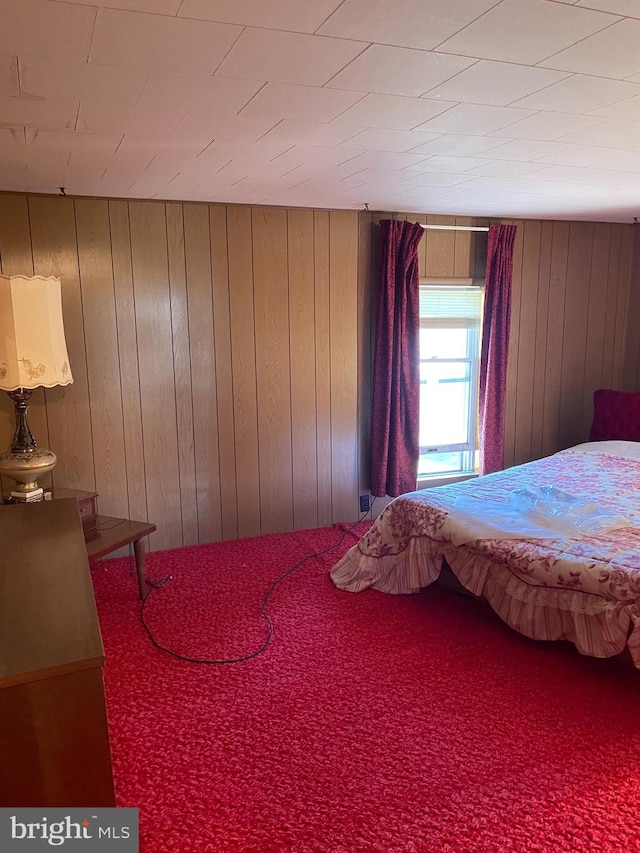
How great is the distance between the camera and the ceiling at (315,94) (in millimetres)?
1451

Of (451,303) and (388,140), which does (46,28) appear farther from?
(451,303)

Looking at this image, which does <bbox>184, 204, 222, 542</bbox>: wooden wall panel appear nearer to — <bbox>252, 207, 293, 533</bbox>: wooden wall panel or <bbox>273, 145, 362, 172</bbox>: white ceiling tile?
<bbox>252, 207, 293, 533</bbox>: wooden wall panel

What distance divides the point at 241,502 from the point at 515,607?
6.31 ft

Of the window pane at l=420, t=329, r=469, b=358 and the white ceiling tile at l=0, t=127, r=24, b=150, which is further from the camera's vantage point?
the window pane at l=420, t=329, r=469, b=358

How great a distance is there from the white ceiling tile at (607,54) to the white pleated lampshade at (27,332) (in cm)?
216

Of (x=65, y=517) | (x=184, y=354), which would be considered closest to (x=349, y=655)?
(x=65, y=517)

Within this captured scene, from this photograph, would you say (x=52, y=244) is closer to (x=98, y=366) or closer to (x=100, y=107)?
(x=98, y=366)

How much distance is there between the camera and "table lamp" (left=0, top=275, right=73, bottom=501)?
266 centimetres

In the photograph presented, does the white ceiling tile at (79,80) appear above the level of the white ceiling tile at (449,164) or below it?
below

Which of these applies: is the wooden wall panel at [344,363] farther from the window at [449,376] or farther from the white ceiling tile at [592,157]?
the white ceiling tile at [592,157]

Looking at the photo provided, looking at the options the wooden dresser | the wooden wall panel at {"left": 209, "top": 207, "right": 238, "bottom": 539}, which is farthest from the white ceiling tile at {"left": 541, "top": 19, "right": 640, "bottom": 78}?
the wooden wall panel at {"left": 209, "top": 207, "right": 238, "bottom": 539}

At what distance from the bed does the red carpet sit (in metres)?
0.16

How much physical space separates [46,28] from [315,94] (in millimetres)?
773

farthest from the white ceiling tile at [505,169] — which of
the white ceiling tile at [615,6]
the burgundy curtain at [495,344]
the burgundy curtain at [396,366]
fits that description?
the white ceiling tile at [615,6]
